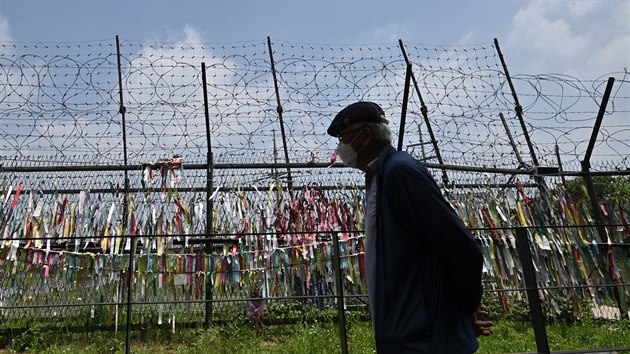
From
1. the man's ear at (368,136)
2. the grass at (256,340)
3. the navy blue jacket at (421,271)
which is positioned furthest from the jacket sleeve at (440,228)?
the grass at (256,340)

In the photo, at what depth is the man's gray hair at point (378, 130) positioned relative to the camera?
162cm

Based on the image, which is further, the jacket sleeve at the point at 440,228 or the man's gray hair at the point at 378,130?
the man's gray hair at the point at 378,130

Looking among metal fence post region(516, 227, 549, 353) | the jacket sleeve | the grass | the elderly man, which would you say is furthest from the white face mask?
the grass

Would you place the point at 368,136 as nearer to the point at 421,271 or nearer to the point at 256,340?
the point at 421,271

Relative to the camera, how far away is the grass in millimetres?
3814

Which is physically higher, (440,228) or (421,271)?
(440,228)

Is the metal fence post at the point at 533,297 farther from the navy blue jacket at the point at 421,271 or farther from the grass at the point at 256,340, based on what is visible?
the navy blue jacket at the point at 421,271

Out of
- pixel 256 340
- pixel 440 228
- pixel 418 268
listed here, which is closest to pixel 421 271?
pixel 418 268

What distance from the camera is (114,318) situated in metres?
4.27

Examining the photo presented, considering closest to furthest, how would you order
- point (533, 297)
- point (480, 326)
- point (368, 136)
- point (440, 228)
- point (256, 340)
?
point (440, 228)
point (480, 326)
point (368, 136)
point (533, 297)
point (256, 340)

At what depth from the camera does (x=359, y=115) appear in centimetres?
162

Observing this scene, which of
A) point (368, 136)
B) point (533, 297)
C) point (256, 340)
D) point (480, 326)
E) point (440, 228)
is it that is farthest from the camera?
point (256, 340)

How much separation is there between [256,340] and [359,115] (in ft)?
9.66

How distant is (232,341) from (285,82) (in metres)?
2.89
